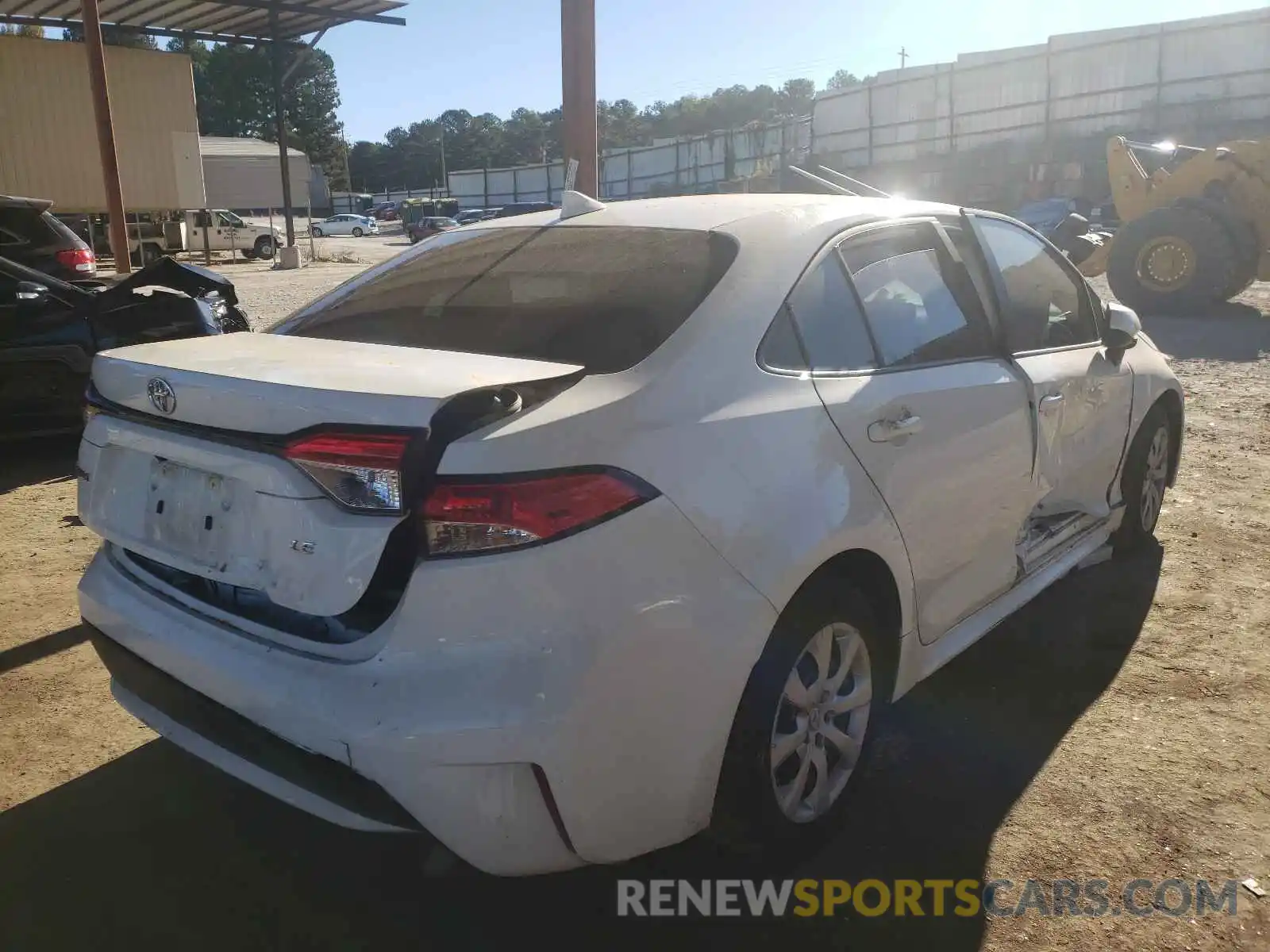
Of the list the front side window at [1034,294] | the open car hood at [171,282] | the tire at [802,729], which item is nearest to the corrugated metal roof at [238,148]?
the open car hood at [171,282]

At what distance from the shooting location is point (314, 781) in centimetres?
196

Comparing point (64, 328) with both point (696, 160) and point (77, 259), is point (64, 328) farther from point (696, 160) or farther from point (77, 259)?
point (696, 160)

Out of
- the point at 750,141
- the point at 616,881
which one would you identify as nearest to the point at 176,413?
the point at 616,881

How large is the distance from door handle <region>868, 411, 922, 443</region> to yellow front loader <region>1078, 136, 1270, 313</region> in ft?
35.8

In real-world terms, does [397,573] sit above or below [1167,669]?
above

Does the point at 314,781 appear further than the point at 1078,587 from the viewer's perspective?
No

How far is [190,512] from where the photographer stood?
2.19 m

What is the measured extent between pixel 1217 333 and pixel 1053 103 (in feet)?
97.1

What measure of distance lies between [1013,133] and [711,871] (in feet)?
133

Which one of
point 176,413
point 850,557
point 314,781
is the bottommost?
point 314,781

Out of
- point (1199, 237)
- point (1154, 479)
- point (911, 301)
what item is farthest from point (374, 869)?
point (1199, 237)

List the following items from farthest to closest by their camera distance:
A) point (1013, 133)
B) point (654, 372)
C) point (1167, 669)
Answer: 1. point (1013, 133)
2. point (1167, 669)
3. point (654, 372)

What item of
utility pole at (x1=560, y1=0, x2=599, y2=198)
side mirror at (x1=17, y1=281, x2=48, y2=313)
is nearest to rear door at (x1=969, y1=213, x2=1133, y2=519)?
utility pole at (x1=560, y1=0, x2=599, y2=198)

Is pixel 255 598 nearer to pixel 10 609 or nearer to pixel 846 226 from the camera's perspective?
pixel 846 226
